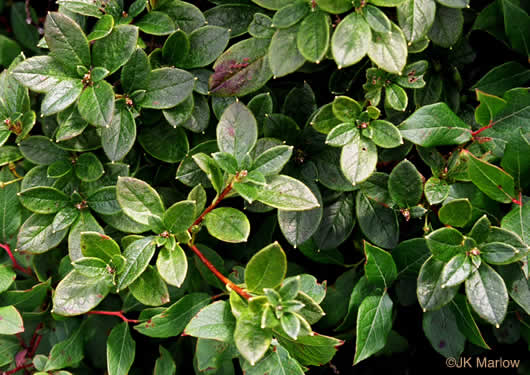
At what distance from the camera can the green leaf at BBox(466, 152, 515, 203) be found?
134cm

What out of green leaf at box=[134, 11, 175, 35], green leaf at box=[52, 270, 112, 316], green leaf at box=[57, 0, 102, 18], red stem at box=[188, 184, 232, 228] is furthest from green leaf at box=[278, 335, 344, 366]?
green leaf at box=[57, 0, 102, 18]

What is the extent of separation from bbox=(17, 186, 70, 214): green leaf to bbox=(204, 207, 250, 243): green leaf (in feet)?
1.55

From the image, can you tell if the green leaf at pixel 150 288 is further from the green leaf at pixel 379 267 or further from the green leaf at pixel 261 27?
the green leaf at pixel 261 27

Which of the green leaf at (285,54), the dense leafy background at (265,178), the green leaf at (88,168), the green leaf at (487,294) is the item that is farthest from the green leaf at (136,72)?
the green leaf at (487,294)

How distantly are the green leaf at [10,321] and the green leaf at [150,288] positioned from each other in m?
0.38

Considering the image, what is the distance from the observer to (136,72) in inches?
56.3

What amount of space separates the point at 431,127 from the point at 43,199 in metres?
1.12

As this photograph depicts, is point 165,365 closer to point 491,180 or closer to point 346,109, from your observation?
point 346,109

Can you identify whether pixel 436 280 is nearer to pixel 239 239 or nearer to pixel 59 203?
pixel 239 239

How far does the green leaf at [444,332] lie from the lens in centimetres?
153

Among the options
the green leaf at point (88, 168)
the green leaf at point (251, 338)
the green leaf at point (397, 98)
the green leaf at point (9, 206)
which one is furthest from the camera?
the green leaf at point (9, 206)

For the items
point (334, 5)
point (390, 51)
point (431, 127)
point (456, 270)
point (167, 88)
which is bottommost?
point (456, 270)

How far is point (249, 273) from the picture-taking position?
1261 millimetres

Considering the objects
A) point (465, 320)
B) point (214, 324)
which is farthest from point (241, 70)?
point (465, 320)
